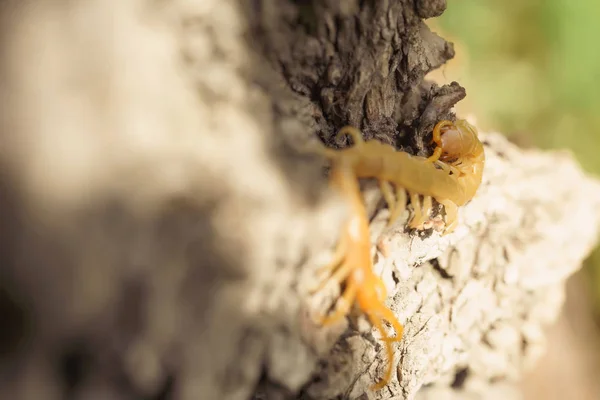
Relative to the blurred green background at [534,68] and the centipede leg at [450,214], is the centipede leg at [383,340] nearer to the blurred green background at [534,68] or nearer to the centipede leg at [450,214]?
the centipede leg at [450,214]

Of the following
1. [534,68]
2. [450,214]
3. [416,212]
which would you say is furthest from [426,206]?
[534,68]

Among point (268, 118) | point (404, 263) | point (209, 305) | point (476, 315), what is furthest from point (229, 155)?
point (476, 315)

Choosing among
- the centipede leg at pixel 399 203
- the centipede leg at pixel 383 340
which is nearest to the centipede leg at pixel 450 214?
the centipede leg at pixel 399 203

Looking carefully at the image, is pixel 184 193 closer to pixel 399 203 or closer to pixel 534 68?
pixel 399 203

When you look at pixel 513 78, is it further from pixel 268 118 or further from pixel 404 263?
pixel 268 118

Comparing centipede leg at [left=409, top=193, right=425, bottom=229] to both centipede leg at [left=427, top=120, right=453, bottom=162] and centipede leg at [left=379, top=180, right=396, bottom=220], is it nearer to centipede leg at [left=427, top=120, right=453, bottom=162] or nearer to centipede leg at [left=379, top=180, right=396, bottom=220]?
centipede leg at [left=379, top=180, right=396, bottom=220]
